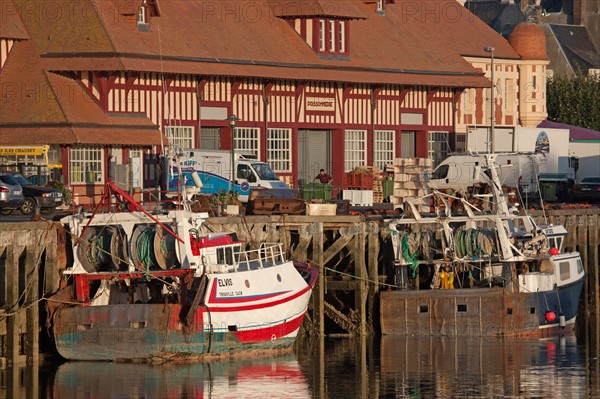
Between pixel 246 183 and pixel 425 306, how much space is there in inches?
598

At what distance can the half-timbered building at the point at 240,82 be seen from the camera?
62.6m

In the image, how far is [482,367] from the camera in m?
42.6

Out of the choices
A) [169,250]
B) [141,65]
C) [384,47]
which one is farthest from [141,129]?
[169,250]

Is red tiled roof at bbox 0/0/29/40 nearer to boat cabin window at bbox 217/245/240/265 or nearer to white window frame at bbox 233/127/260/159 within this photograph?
white window frame at bbox 233/127/260/159

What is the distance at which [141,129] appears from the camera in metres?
63.4

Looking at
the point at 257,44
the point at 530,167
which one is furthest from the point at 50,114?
the point at 530,167

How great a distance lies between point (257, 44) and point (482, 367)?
1147 inches

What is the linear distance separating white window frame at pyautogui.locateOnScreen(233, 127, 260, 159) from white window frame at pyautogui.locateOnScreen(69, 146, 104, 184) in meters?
6.97

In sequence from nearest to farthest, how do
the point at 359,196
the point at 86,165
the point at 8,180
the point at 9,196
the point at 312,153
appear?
the point at 9,196
the point at 8,180
the point at 86,165
the point at 359,196
the point at 312,153

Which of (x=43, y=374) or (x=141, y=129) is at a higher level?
(x=141, y=129)

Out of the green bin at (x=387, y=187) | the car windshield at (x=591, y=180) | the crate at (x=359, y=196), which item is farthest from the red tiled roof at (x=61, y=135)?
the car windshield at (x=591, y=180)

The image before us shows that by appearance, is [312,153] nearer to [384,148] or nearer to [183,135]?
[384,148]

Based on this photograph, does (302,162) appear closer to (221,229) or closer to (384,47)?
(384,47)

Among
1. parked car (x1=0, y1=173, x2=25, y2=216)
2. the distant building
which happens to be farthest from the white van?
the distant building
